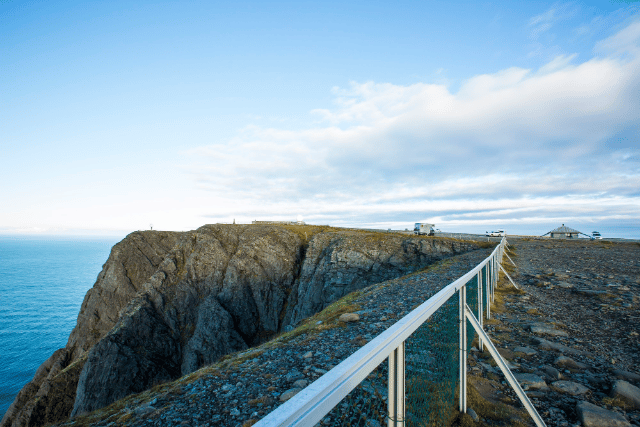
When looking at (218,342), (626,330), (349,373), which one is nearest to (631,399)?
(626,330)

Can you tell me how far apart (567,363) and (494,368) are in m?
1.81

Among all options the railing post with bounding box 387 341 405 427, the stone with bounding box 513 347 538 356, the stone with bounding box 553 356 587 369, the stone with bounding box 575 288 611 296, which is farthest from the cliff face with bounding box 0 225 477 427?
the railing post with bounding box 387 341 405 427

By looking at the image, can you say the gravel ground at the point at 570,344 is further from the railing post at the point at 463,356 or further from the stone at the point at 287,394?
the stone at the point at 287,394

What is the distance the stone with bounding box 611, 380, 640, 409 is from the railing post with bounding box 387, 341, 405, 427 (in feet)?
18.7

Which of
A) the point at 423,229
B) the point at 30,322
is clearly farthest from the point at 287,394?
the point at 30,322

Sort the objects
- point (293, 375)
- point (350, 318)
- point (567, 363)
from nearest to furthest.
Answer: point (567, 363) < point (293, 375) < point (350, 318)

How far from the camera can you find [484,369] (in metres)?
6.23

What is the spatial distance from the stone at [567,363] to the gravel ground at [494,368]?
2cm

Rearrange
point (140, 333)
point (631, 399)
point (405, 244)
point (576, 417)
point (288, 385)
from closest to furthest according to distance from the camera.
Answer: point (576, 417)
point (631, 399)
point (288, 385)
point (140, 333)
point (405, 244)

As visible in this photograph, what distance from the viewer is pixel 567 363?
21.0 feet

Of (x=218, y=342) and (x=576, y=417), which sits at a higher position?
(x=576, y=417)

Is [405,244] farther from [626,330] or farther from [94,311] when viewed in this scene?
[94,311]

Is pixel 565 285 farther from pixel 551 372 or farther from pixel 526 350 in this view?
pixel 551 372

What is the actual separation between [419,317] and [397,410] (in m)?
0.87
